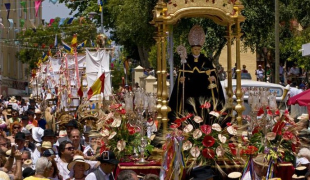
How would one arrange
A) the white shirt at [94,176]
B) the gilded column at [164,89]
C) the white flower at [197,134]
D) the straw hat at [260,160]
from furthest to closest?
the gilded column at [164,89] → the white flower at [197,134] → the white shirt at [94,176] → the straw hat at [260,160]

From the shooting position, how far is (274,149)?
35.9ft

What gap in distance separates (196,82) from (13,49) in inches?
2451

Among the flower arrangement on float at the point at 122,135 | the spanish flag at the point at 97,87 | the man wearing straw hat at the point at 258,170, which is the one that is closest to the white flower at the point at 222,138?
the man wearing straw hat at the point at 258,170

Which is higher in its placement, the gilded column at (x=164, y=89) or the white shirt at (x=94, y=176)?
the gilded column at (x=164, y=89)

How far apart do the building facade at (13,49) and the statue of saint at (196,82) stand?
46224 mm

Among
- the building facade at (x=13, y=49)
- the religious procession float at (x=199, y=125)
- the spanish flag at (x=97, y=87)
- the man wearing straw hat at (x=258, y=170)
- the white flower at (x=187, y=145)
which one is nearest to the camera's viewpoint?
the man wearing straw hat at (x=258, y=170)

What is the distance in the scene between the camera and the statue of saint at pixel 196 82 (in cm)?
1266

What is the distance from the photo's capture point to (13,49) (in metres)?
73.5

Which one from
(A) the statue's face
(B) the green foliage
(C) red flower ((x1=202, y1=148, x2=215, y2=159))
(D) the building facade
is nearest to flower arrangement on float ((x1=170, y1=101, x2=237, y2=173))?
(C) red flower ((x1=202, y1=148, x2=215, y2=159))

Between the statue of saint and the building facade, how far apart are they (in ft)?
152

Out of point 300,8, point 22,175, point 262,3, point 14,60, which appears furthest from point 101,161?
point 14,60

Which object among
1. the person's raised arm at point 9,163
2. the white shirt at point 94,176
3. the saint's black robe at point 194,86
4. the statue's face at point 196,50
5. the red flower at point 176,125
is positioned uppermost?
the statue's face at point 196,50

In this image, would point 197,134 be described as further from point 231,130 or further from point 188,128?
point 231,130

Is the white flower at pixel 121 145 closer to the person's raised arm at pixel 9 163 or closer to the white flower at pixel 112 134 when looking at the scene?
the white flower at pixel 112 134
